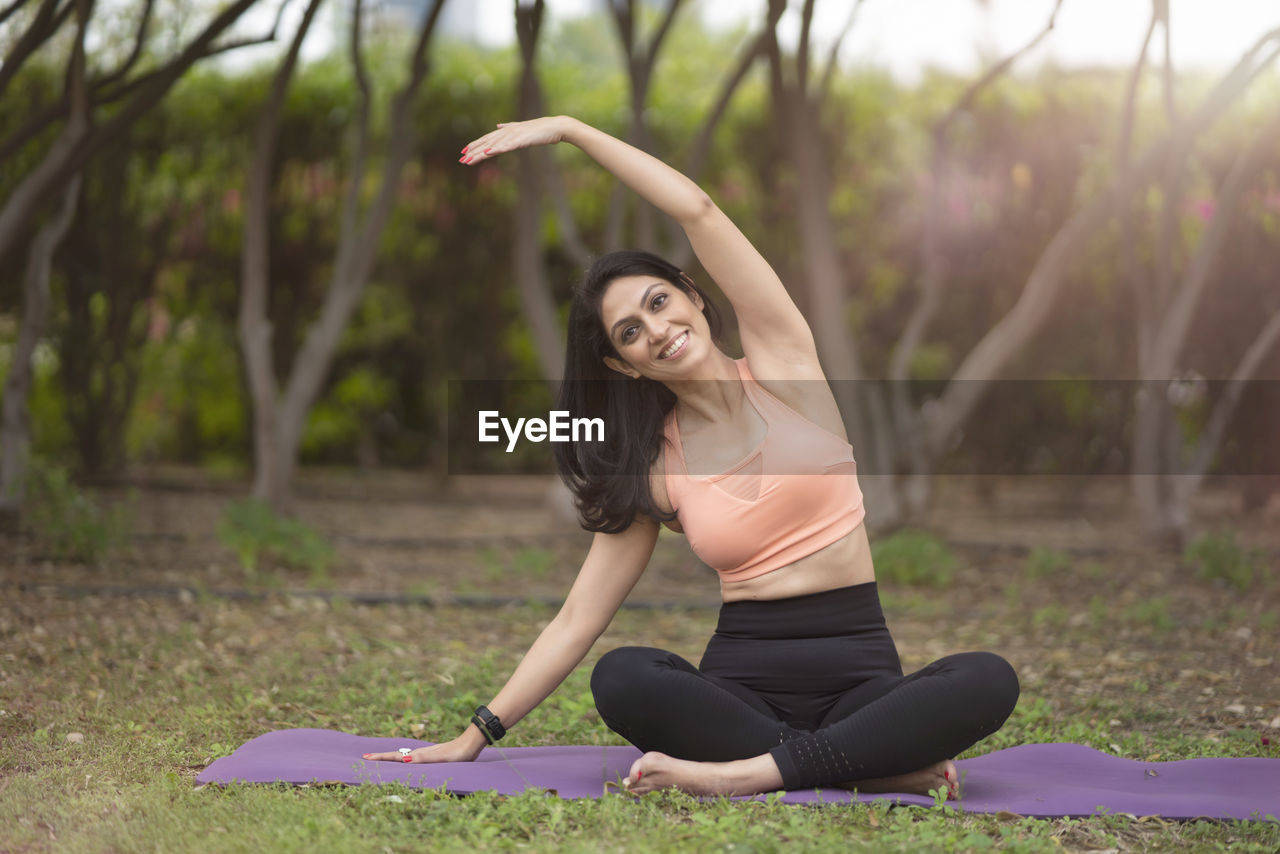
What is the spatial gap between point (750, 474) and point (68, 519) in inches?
174

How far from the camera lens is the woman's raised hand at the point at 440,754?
288 cm

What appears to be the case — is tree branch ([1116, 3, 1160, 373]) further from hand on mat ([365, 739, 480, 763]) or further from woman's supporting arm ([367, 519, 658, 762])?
hand on mat ([365, 739, 480, 763])

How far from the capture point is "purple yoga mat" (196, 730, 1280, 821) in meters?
2.62

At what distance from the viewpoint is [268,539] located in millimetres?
6160

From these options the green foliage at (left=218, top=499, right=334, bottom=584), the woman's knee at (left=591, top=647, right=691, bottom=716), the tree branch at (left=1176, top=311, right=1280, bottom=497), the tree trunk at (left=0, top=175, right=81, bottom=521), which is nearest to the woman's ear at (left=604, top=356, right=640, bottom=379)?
the woman's knee at (left=591, top=647, right=691, bottom=716)

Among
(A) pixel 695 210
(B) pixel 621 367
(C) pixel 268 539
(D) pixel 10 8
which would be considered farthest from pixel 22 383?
(A) pixel 695 210

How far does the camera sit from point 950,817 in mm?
2531

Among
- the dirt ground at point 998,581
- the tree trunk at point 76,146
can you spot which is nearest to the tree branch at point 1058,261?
the dirt ground at point 998,581

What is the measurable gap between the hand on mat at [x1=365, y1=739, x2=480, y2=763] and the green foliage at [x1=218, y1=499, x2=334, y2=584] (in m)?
3.35

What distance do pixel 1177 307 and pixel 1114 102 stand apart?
317cm

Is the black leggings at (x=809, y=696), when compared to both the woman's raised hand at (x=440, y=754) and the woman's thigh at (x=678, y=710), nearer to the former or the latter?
the woman's thigh at (x=678, y=710)

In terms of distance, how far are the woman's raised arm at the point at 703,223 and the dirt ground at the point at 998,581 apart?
1.79 meters

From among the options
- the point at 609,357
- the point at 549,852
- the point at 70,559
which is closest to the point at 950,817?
the point at 549,852

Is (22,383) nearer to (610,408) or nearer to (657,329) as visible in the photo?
(610,408)
